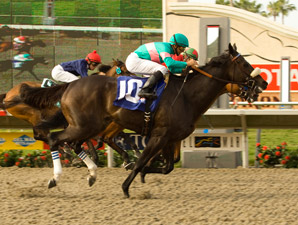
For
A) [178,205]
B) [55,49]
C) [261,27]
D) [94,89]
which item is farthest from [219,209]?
[261,27]

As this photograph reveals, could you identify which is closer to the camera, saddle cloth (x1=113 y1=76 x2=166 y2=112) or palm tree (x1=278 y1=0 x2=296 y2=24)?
saddle cloth (x1=113 y1=76 x2=166 y2=112)

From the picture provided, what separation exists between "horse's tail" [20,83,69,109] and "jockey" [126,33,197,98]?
2.59 ft

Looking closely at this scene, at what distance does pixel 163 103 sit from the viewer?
602cm

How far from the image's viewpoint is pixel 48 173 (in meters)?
8.16

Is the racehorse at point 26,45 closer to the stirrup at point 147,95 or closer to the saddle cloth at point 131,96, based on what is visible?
the saddle cloth at point 131,96

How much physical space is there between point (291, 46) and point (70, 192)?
36.7 ft

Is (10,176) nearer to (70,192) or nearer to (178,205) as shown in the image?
(70,192)

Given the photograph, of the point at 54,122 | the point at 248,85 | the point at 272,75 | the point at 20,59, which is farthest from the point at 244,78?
the point at 20,59

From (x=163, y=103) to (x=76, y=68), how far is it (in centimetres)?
193

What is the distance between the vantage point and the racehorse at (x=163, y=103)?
5.96 meters

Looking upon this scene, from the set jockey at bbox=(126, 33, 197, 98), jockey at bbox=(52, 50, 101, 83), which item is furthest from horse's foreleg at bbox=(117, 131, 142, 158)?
jockey at bbox=(126, 33, 197, 98)

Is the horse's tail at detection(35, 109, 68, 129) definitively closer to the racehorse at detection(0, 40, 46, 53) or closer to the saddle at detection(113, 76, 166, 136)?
the saddle at detection(113, 76, 166, 136)

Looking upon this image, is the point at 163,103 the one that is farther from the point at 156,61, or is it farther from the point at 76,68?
the point at 76,68

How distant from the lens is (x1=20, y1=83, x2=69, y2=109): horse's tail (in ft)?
20.9
